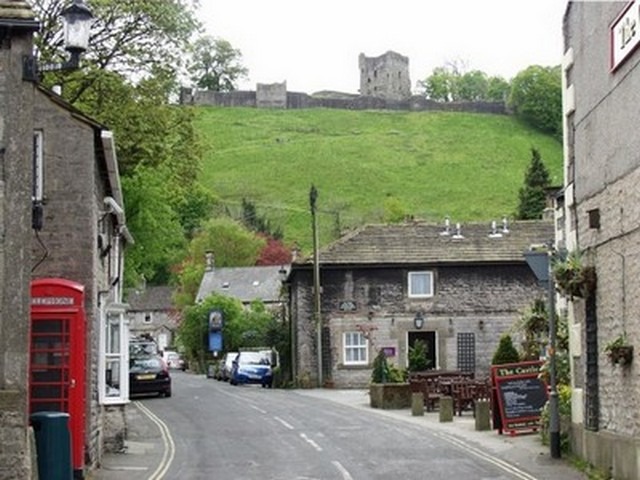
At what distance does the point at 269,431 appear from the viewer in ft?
86.3

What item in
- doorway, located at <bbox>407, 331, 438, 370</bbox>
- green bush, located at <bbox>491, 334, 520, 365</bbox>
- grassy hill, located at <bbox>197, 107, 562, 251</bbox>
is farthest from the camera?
grassy hill, located at <bbox>197, 107, 562, 251</bbox>

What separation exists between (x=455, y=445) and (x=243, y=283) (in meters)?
73.3

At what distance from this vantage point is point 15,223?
1379cm

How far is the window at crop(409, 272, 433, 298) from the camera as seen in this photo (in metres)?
47.8

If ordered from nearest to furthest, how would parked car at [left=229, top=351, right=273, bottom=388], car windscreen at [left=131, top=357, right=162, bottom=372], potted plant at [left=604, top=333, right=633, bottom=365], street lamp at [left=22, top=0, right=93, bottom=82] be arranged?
A: street lamp at [left=22, top=0, right=93, bottom=82], potted plant at [left=604, top=333, right=633, bottom=365], car windscreen at [left=131, top=357, right=162, bottom=372], parked car at [left=229, top=351, right=273, bottom=388]

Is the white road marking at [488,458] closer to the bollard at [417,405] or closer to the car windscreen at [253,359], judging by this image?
the bollard at [417,405]

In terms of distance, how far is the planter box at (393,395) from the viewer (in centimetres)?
3484

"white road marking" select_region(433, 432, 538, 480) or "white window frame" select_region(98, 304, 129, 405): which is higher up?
"white window frame" select_region(98, 304, 129, 405)

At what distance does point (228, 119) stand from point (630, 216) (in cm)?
13910

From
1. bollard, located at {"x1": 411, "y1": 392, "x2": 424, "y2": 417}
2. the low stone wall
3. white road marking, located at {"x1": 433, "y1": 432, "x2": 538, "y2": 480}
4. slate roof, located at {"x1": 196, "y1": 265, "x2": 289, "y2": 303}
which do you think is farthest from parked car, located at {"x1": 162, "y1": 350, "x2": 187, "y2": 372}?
the low stone wall

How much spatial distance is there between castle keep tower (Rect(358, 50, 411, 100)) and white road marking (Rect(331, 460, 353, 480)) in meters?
165

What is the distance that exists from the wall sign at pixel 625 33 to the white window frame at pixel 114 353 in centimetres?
991

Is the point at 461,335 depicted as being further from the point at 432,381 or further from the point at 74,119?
the point at 74,119

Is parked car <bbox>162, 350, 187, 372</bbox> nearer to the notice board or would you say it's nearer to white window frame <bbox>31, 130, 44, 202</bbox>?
the notice board
